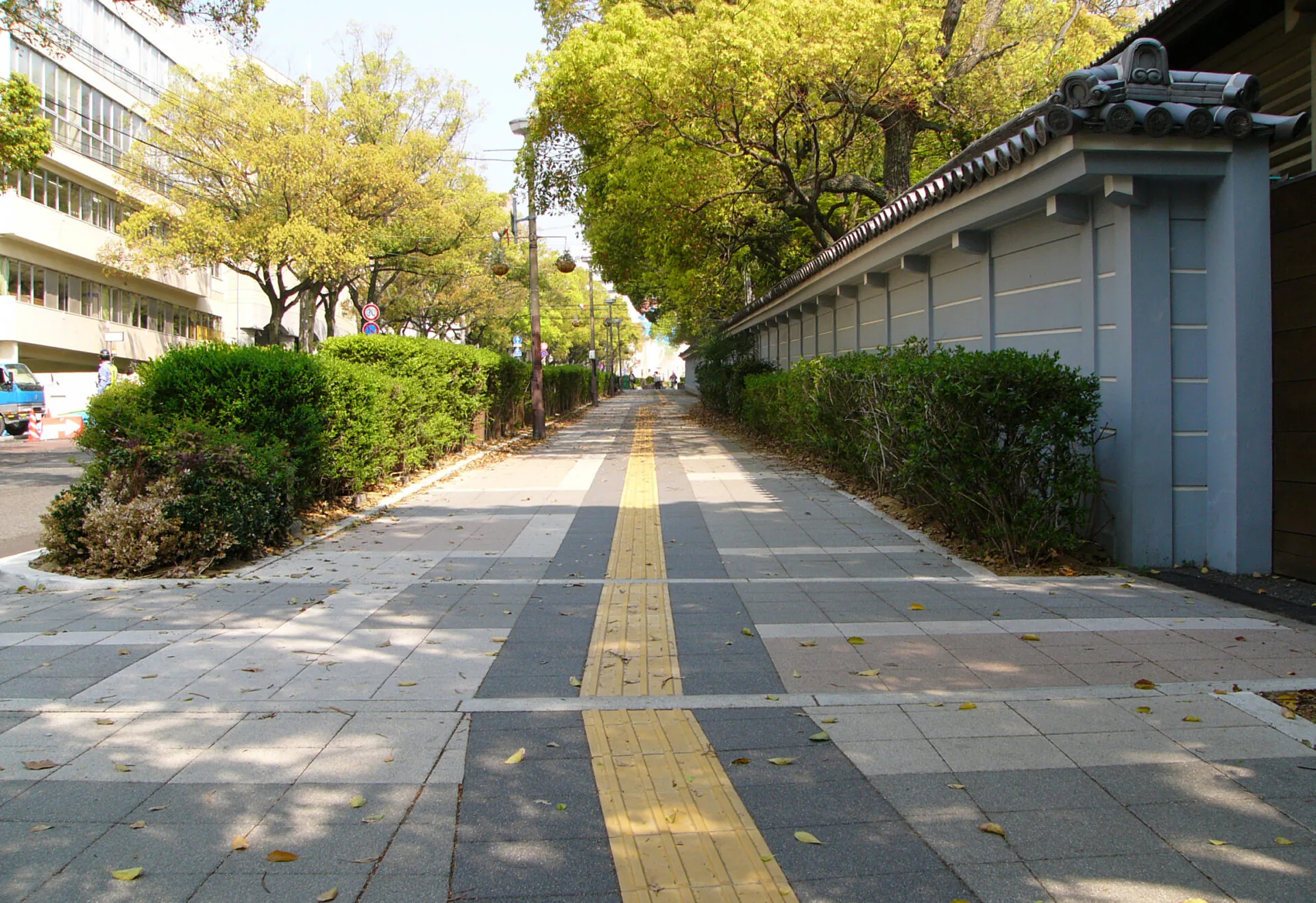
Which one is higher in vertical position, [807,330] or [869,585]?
[807,330]

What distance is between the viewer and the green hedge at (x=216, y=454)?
24.8 ft

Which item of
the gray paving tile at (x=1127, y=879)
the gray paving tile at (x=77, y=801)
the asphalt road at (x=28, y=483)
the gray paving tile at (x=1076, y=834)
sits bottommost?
the gray paving tile at (x=1127, y=879)

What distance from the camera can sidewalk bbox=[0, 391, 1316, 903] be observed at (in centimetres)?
306

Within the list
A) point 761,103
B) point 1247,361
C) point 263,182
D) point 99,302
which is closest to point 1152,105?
point 1247,361

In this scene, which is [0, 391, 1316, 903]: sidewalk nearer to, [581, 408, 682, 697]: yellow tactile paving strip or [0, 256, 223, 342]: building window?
[581, 408, 682, 697]: yellow tactile paving strip

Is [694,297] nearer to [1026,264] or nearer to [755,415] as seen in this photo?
[755,415]

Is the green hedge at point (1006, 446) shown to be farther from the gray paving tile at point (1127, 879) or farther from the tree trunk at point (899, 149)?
the tree trunk at point (899, 149)

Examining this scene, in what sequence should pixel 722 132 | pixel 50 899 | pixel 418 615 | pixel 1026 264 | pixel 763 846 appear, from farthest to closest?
pixel 722 132 < pixel 1026 264 < pixel 418 615 < pixel 763 846 < pixel 50 899

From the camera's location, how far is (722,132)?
16.8m

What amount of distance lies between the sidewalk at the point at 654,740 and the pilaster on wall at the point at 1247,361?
0.97m

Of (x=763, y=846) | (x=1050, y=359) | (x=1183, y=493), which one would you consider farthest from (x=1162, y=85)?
(x=763, y=846)

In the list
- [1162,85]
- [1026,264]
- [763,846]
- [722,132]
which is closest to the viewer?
[763,846]

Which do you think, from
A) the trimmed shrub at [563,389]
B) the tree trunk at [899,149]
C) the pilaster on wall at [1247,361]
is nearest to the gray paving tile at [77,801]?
the pilaster on wall at [1247,361]

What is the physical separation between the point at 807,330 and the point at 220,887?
1834cm
